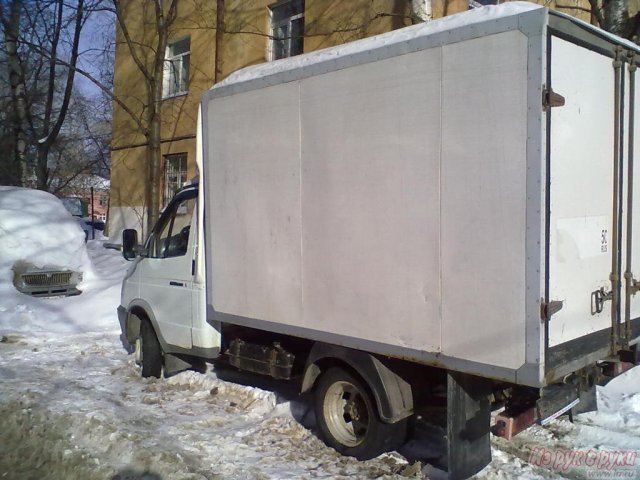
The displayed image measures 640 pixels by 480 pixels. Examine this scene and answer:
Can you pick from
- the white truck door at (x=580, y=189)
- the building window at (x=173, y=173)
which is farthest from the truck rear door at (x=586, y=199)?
the building window at (x=173, y=173)

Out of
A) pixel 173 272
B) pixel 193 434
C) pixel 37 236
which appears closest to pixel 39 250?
pixel 37 236

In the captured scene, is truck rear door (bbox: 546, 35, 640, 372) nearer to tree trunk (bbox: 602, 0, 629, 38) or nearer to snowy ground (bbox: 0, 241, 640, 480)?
snowy ground (bbox: 0, 241, 640, 480)

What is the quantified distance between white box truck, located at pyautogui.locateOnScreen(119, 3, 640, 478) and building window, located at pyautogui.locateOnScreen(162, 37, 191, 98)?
13628 millimetres

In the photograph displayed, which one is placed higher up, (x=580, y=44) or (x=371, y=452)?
(x=580, y=44)

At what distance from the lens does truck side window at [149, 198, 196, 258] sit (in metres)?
6.61

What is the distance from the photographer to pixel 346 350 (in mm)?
4844

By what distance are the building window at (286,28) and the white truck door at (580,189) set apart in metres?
11.4

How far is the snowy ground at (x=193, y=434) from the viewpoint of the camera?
4.75 m

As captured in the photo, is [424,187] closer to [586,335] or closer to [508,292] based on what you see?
[508,292]

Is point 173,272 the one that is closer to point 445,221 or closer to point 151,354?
point 151,354

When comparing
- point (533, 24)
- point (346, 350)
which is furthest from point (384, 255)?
point (533, 24)

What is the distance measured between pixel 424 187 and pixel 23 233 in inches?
360

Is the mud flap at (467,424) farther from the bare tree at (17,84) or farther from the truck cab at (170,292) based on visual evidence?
the bare tree at (17,84)

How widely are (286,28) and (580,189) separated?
1282 centimetres
